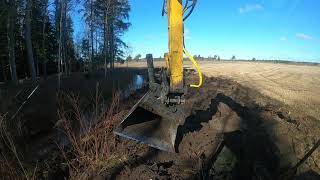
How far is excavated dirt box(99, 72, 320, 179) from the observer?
7598 millimetres

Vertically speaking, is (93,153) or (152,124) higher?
(152,124)

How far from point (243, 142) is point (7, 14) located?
19.3 m

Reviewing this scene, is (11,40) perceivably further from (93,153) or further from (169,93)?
(169,93)

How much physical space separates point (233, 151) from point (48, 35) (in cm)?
3498

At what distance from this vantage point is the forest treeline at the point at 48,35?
25125 mm

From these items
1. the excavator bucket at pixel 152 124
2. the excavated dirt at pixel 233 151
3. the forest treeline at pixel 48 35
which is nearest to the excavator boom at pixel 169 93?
the excavator bucket at pixel 152 124

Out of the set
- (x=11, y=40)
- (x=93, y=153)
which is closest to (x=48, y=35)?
(x=11, y=40)

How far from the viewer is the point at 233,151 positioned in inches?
354

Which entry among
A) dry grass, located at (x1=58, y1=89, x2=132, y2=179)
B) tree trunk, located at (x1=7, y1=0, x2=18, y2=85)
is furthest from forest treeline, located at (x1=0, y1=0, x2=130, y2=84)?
dry grass, located at (x1=58, y1=89, x2=132, y2=179)

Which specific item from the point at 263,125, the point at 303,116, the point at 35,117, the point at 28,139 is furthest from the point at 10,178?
the point at 303,116

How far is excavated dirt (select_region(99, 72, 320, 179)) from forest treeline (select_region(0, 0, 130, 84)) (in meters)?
17.2

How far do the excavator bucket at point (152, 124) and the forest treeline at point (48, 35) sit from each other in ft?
58.8

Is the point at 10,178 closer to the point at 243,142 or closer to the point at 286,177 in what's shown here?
the point at 286,177

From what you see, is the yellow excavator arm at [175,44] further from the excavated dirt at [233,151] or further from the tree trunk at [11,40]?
the tree trunk at [11,40]
